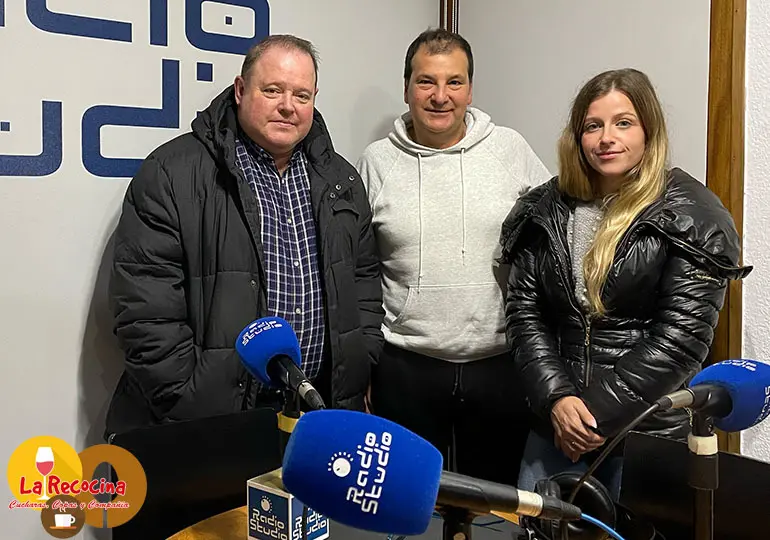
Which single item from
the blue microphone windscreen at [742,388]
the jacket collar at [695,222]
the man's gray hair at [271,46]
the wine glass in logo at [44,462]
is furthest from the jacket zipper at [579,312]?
the wine glass in logo at [44,462]

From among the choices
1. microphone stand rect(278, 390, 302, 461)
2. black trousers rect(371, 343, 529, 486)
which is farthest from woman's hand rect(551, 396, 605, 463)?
microphone stand rect(278, 390, 302, 461)

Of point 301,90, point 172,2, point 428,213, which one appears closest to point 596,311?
point 428,213

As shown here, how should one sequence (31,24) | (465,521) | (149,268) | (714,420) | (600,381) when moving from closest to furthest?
(465,521) < (714,420) < (600,381) < (149,268) < (31,24)

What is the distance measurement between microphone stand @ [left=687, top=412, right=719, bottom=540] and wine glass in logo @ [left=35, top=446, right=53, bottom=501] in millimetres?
1857

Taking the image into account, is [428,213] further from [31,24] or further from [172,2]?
[31,24]

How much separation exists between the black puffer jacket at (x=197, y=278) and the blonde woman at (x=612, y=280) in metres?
0.55

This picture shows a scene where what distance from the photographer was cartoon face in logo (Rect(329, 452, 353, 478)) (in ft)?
2.52

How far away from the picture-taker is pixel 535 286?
2016mm

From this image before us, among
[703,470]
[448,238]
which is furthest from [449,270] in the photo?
[703,470]

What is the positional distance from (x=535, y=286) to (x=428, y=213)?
1.39 ft

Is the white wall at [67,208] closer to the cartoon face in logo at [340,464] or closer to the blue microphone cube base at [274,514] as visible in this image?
the blue microphone cube base at [274,514]

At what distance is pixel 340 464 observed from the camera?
2.53 feet

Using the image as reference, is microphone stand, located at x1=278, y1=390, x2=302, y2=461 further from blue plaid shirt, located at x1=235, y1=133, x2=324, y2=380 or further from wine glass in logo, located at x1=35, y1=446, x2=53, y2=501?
wine glass in logo, located at x1=35, y1=446, x2=53, y2=501

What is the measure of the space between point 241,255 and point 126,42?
2.58 ft
